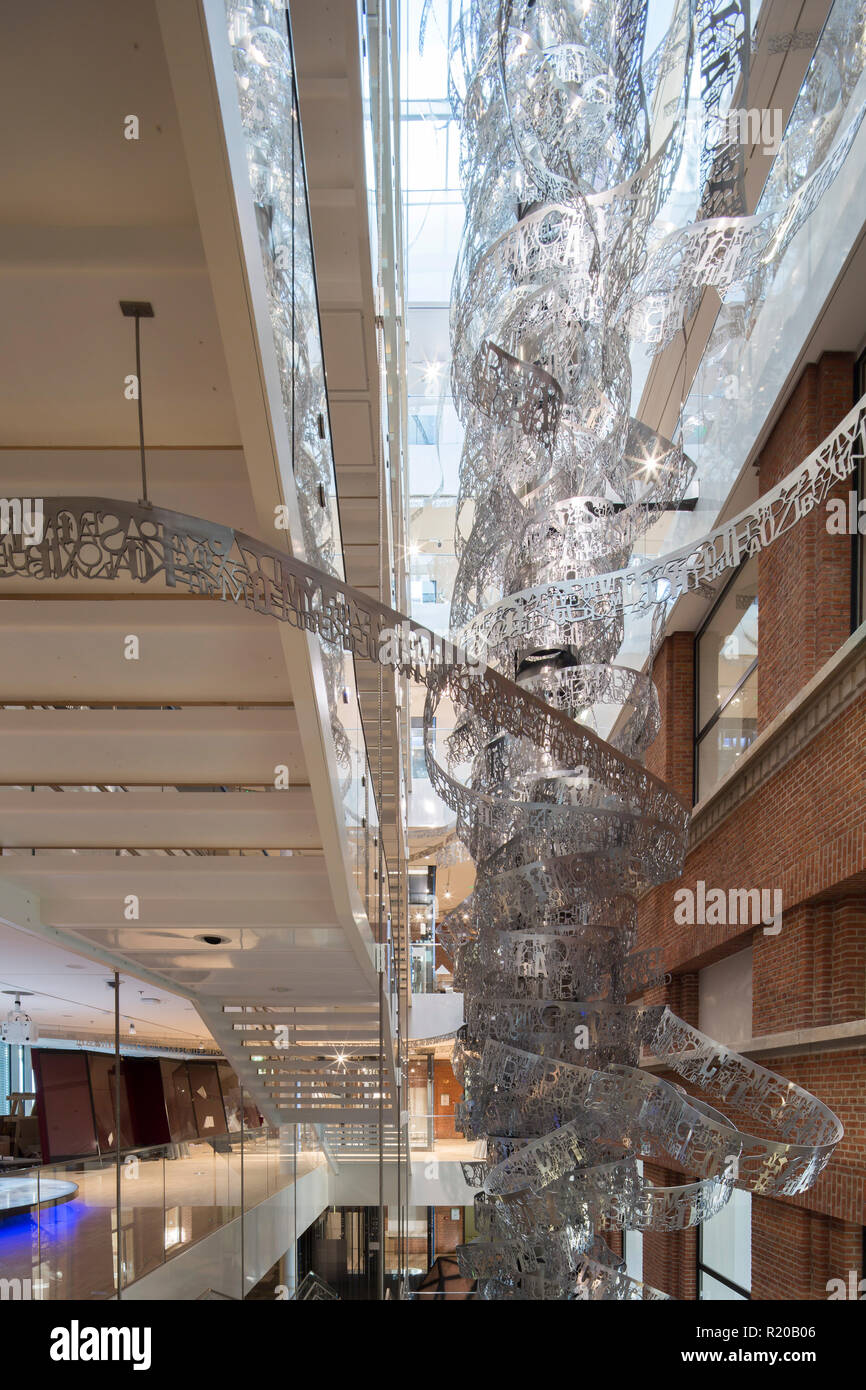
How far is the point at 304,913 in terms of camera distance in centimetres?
669

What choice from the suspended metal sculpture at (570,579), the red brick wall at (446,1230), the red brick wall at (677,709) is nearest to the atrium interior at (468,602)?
the suspended metal sculpture at (570,579)

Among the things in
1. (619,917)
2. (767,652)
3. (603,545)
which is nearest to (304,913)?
(619,917)

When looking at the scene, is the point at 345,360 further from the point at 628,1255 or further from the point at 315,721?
the point at 628,1255

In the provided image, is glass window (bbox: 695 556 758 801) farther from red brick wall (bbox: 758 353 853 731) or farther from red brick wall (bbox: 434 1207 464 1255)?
red brick wall (bbox: 434 1207 464 1255)

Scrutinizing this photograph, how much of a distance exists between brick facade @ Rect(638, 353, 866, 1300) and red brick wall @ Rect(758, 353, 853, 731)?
0.04 feet

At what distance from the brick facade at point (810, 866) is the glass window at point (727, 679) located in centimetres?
108

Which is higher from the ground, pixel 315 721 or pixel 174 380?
pixel 174 380

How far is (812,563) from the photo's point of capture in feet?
31.1

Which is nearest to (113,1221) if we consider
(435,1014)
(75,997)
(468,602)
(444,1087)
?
(75,997)

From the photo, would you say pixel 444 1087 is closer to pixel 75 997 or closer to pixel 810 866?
pixel 75 997

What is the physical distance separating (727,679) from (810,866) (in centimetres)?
448

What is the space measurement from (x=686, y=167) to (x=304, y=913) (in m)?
8.39

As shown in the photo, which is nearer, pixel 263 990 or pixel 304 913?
pixel 304 913

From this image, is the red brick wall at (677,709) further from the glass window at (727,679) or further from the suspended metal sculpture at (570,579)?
the suspended metal sculpture at (570,579)
